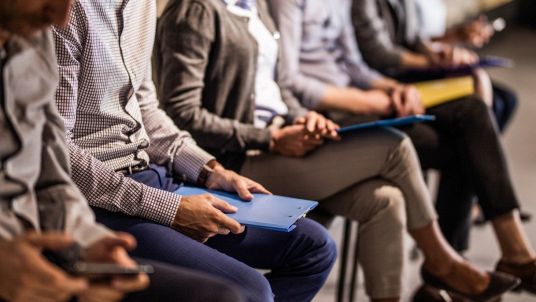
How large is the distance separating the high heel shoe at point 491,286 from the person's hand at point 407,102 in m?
0.52

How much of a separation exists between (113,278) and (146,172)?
0.61 m

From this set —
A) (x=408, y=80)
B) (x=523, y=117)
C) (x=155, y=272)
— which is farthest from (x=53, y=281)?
(x=523, y=117)

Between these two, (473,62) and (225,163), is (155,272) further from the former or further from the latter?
(473,62)

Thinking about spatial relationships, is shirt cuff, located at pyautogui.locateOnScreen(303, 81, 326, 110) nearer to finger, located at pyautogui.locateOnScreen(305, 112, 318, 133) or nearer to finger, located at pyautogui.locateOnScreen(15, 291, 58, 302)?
finger, located at pyautogui.locateOnScreen(305, 112, 318, 133)

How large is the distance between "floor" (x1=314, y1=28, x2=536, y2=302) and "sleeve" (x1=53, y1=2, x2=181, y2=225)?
0.81 meters

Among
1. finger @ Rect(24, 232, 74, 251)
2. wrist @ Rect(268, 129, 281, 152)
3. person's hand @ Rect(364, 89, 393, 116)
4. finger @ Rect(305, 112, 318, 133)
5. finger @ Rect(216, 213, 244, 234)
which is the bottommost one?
person's hand @ Rect(364, 89, 393, 116)

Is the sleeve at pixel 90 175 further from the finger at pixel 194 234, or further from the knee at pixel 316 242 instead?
the knee at pixel 316 242

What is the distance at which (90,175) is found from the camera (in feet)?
4.94

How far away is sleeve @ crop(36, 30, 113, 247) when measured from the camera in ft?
4.00

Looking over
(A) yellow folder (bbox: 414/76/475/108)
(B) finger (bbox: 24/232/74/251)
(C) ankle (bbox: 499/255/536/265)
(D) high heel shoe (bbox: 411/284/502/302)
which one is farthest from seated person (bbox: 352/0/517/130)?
(B) finger (bbox: 24/232/74/251)

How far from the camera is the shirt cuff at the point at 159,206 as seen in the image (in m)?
1.53

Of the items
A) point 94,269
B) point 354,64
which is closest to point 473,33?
point 354,64

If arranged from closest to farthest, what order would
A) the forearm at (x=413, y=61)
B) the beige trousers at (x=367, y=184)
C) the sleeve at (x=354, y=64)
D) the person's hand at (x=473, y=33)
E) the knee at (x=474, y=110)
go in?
1. the beige trousers at (x=367, y=184)
2. the knee at (x=474, y=110)
3. the sleeve at (x=354, y=64)
4. the forearm at (x=413, y=61)
5. the person's hand at (x=473, y=33)

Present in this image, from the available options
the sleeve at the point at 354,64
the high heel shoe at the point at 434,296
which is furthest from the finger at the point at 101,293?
the sleeve at the point at 354,64
